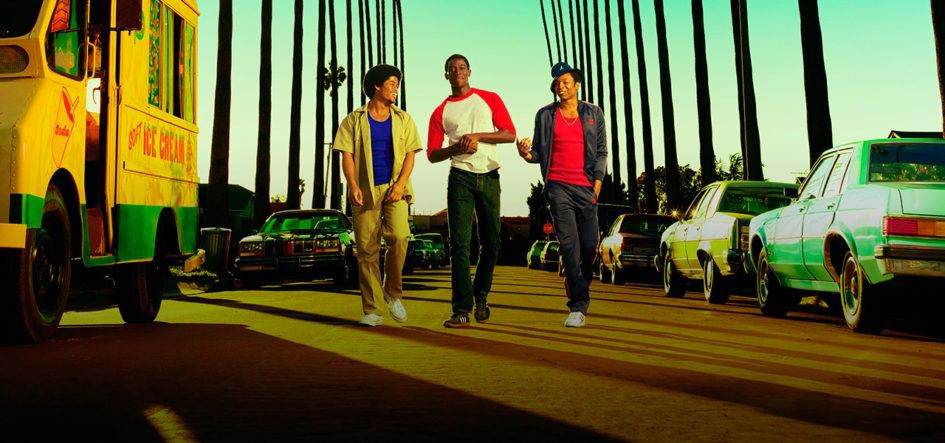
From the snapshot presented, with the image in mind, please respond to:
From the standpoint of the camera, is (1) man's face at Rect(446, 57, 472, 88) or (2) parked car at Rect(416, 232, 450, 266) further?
(2) parked car at Rect(416, 232, 450, 266)

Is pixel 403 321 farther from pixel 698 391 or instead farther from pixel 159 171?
pixel 698 391

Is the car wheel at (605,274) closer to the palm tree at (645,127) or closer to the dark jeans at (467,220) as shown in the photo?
the dark jeans at (467,220)

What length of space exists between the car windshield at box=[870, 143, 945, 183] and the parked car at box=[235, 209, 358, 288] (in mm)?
12209

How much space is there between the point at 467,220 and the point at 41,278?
3476 mm

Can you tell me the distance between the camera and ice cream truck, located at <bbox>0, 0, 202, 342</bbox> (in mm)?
7516

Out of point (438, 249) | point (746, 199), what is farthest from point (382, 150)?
point (438, 249)

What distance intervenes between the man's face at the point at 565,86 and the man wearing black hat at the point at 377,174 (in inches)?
53.5

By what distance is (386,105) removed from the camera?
9625 mm

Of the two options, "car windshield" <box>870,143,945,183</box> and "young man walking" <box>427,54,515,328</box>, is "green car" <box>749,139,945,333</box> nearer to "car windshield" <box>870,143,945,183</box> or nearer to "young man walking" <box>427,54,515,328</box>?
"car windshield" <box>870,143,945,183</box>

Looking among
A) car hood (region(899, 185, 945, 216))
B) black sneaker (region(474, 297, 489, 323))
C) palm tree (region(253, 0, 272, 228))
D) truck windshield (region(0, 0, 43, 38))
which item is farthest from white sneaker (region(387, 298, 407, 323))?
palm tree (region(253, 0, 272, 228))

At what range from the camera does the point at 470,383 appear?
20.1ft

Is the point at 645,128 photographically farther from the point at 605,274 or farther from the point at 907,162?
the point at 907,162

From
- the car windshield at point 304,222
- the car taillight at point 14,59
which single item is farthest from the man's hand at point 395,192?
the car windshield at point 304,222

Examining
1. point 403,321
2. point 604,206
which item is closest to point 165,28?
point 403,321
